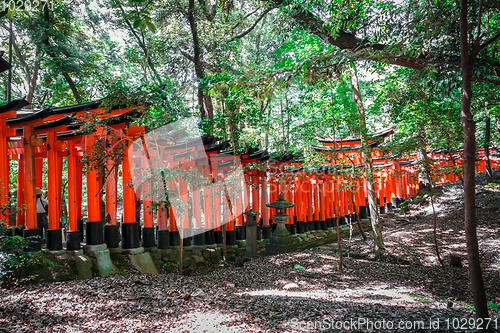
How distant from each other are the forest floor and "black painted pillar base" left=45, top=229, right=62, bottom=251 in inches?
44.4

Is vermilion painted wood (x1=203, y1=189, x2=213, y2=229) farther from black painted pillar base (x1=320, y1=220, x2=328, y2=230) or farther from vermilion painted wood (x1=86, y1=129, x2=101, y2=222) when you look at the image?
black painted pillar base (x1=320, y1=220, x2=328, y2=230)

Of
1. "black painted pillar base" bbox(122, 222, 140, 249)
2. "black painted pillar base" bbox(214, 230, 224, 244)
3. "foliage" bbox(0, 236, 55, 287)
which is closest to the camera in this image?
"foliage" bbox(0, 236, 55, 287)

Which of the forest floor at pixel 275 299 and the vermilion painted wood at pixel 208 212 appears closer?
the forest floor at pixel 275 299

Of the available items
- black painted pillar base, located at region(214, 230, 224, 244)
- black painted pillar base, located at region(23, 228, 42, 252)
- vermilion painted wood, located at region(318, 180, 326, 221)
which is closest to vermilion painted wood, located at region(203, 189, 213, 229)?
black painted pillar base, located at region(214, 230, 224, 244)

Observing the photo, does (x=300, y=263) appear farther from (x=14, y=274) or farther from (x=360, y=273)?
(x=14, y=274)

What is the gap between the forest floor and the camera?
11.7 ft

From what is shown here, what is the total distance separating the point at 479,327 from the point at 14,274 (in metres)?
5.97

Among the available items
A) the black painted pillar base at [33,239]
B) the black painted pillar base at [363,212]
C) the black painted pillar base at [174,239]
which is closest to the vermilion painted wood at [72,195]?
the black painted pillar base at [33,239]

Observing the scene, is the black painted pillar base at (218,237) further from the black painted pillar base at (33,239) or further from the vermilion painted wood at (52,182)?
the black painted pillar base at (33,239)

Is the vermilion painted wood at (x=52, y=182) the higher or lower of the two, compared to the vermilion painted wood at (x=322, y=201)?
higher

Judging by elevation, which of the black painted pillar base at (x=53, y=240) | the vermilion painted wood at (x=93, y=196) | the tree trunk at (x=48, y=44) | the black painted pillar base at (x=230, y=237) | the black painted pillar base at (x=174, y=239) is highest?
the tree trunk at (x=48, y=44)

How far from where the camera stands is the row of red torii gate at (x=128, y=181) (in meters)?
6.01

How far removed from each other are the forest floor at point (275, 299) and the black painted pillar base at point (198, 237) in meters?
1.34

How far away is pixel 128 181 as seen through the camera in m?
6.48
